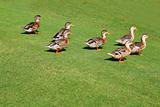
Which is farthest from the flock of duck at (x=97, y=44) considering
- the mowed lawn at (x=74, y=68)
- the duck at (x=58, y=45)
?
the mowed lawn at (x=74, y=68)

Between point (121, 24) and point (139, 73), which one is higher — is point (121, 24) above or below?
above

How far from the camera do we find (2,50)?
15578 mm

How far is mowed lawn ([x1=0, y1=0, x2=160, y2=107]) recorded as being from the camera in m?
11.6

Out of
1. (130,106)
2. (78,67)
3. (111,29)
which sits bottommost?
(130,106)

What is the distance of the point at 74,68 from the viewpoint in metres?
14.0

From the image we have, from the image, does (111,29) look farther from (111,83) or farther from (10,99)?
(10,99)

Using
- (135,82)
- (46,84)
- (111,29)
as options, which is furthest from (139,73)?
(111,29)

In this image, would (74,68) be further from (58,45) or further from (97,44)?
(97,44)

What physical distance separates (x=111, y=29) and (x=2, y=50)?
7981 mm

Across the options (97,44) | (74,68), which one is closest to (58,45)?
(97,44)

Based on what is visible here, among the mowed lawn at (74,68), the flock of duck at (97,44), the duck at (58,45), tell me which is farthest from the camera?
the duck at (58,45)

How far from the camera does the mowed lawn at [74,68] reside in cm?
1163

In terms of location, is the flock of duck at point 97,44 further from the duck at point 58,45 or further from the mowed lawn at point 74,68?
the mowed lawn at point 74,68

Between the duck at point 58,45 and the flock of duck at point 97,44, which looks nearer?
the flock of duck at point 97,44
